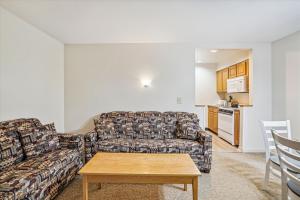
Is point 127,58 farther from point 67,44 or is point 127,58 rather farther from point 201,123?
point 201,123

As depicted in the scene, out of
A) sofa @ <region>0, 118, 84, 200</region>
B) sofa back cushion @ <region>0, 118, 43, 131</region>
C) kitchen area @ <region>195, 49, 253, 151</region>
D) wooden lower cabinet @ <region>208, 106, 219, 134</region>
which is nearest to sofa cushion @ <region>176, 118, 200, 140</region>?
kitchen area @ <region>195, 49, 253, 151</region>

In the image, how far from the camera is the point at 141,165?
6.96ft

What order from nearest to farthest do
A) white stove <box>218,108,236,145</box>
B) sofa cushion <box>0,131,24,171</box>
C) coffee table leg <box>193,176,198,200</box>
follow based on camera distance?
1. coffee table leg <box>193,176,198,200</box>
2. sofa cushion <box>0,131,24,171</box>
3. white stove <box>218,108,236,145</box>

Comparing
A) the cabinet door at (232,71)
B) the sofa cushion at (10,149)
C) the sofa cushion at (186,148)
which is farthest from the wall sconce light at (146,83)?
the cabinet door at (232,71)

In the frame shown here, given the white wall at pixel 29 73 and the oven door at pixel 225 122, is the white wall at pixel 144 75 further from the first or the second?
the oven door at pixel 225 122

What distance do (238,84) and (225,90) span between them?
1.21 metres

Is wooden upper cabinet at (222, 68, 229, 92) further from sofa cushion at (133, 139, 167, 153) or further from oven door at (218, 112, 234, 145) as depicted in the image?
sofa cushion at (133, 139, 167, 153)

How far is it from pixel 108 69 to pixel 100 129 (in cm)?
150

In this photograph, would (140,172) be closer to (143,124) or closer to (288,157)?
(288,157)

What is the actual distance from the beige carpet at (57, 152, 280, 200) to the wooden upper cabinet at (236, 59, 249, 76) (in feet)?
9.36

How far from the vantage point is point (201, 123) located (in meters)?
4.23

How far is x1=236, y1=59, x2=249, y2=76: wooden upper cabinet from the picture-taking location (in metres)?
5.02

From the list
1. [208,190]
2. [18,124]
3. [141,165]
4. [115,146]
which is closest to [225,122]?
[208,190]

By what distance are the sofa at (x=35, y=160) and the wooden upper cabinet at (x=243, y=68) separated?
4.44m
